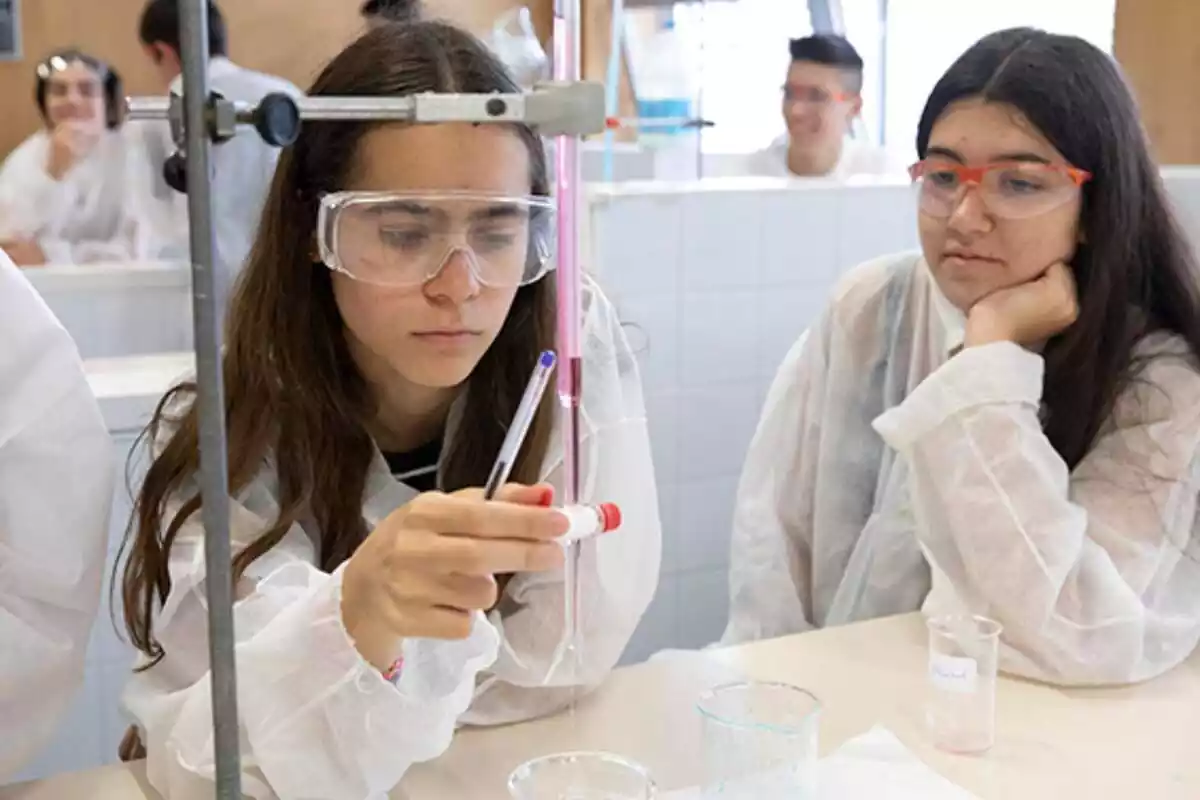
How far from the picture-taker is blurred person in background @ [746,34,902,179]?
384 cm

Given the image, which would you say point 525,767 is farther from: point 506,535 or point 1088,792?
point 1088,792

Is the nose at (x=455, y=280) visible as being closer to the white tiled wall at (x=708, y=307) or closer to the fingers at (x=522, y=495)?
the fingers at (x=522, y=495)

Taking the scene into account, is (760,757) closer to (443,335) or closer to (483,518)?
(483,518)

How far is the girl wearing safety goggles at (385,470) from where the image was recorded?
0.91 meters

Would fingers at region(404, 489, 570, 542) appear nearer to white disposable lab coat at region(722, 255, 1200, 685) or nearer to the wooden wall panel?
white disposable lab coat at region(722, 255, 1200, 685)

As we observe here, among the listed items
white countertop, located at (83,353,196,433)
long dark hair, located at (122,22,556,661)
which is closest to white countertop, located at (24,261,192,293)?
white countertop, located at (83,353,196,433)

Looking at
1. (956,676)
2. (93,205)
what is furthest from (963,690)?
(93,205)

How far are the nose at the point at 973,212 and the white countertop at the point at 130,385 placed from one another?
3.29 feet

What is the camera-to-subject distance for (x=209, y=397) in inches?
23.1

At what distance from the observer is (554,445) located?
3.87ft

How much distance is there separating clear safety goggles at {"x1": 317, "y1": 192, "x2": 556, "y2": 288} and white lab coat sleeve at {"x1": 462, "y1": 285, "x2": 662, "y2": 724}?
0.21 m

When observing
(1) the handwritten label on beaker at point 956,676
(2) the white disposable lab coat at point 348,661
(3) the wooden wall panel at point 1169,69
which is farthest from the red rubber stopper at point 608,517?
(3) the wooden wall panel at point 1169,69

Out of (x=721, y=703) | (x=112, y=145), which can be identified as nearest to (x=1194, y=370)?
(x=721, y=703)

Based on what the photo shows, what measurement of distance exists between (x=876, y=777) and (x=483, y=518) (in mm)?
428
